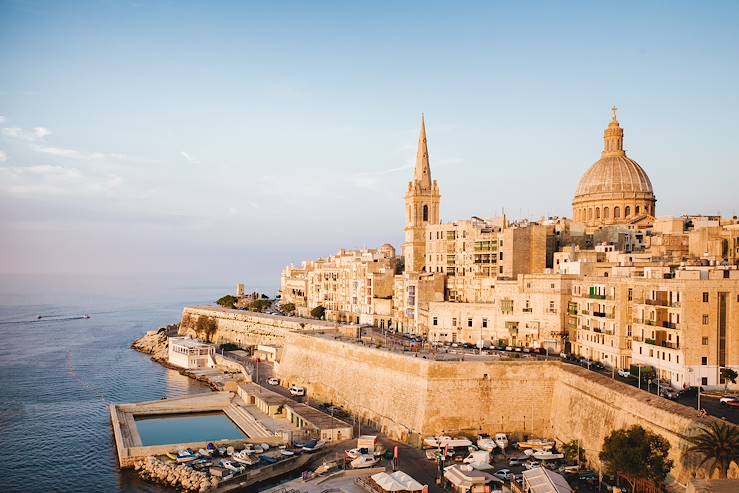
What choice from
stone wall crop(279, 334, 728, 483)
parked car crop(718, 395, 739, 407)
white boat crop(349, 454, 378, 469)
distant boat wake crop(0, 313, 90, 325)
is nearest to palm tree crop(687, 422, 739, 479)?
stone wall crop(279, 334, 728, 483)

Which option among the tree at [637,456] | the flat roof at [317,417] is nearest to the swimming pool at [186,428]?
the flat roof at [317,417]

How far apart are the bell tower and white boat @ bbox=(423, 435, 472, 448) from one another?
28.8 metres

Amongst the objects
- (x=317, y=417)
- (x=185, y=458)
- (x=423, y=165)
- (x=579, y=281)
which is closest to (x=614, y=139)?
(x=423, y=165)

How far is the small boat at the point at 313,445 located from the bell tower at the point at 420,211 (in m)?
28.3

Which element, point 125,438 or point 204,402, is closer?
point 125,438

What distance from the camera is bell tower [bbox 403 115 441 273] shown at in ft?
199

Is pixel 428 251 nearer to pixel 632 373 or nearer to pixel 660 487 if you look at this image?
pixel 632 373

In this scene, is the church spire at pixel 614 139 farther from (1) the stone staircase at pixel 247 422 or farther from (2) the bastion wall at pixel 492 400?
(1) the stone staircase at pixel 247 422

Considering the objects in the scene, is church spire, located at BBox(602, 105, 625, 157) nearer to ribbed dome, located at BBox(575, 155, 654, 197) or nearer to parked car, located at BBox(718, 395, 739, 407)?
ribbed dome, located at BBox(575, 155, 654, 197)

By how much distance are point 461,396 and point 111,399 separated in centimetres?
2717

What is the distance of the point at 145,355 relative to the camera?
68.8 m

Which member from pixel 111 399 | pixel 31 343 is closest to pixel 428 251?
pixel 111 399

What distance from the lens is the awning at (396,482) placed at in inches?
1021

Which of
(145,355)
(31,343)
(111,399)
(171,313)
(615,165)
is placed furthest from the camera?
(171,313)
